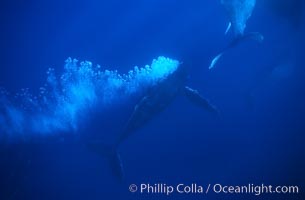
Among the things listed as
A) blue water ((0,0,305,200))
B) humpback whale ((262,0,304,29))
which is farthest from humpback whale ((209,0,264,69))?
humpback whale ((262,0,304,29))

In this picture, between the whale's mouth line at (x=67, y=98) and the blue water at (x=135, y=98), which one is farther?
the blue water at (x=135, y=98)

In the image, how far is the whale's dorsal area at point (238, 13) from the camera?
12812 mm

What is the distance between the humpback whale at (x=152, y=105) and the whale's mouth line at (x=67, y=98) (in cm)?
141

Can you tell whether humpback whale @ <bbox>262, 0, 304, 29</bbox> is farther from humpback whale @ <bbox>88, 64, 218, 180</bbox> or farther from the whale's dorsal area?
humpback whale @ <bbox>88, 64, 218, 180</bbox>

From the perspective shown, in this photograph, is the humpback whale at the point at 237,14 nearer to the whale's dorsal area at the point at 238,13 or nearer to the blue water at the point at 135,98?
the whale's dorsal area at the point at 238,13

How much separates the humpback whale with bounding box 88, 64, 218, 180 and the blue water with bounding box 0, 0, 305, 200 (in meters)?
1.57

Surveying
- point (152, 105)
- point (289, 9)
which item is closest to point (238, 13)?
point (289, 9)

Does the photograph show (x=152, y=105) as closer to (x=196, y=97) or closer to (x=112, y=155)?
(x=196, y=97)

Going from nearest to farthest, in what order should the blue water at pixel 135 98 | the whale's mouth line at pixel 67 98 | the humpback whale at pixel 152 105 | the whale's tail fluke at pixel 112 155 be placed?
1. the humpback whale at pixel 152 105
2. the whale's tail fluke at pixel 112 155
3. the whale's mouth line at pixel 67 98
4. the blue water at pixel 135 98

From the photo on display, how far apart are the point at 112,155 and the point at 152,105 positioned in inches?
92.6

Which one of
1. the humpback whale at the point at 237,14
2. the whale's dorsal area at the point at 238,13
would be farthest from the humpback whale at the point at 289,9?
the whale's dorsal area at the point at 238,13

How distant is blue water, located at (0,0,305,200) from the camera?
15.3m

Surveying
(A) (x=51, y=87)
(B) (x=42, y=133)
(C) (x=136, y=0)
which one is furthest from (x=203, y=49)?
(B) (x=42, y=133)

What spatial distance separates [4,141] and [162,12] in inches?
350
